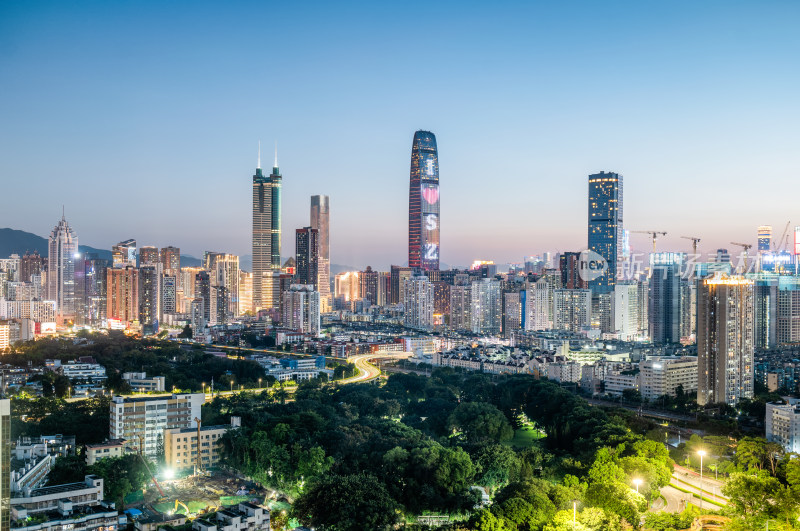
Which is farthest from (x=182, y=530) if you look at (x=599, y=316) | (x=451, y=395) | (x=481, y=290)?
(x=481, y=290)

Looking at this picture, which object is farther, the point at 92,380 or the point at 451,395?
the point at 92,380

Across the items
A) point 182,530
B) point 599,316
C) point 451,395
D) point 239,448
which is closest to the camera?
point 182,530

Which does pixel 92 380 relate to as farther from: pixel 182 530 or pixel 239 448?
pixel 182 530

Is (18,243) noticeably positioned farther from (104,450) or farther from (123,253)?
(104,450)

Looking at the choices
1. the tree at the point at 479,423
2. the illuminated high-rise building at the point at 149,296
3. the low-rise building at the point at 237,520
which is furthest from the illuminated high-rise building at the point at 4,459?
the illuminated high-rise building at the point at 149,296

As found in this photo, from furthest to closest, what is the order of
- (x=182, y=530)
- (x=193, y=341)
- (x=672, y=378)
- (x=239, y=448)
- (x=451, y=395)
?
1. (x=193, y=341)
2. (x=672, y=378)
3. (x=451, y=395)
4. (x=239, y=448)
5. (x=182, y=530)

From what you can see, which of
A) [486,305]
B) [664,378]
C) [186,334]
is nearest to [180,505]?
[664,378]
